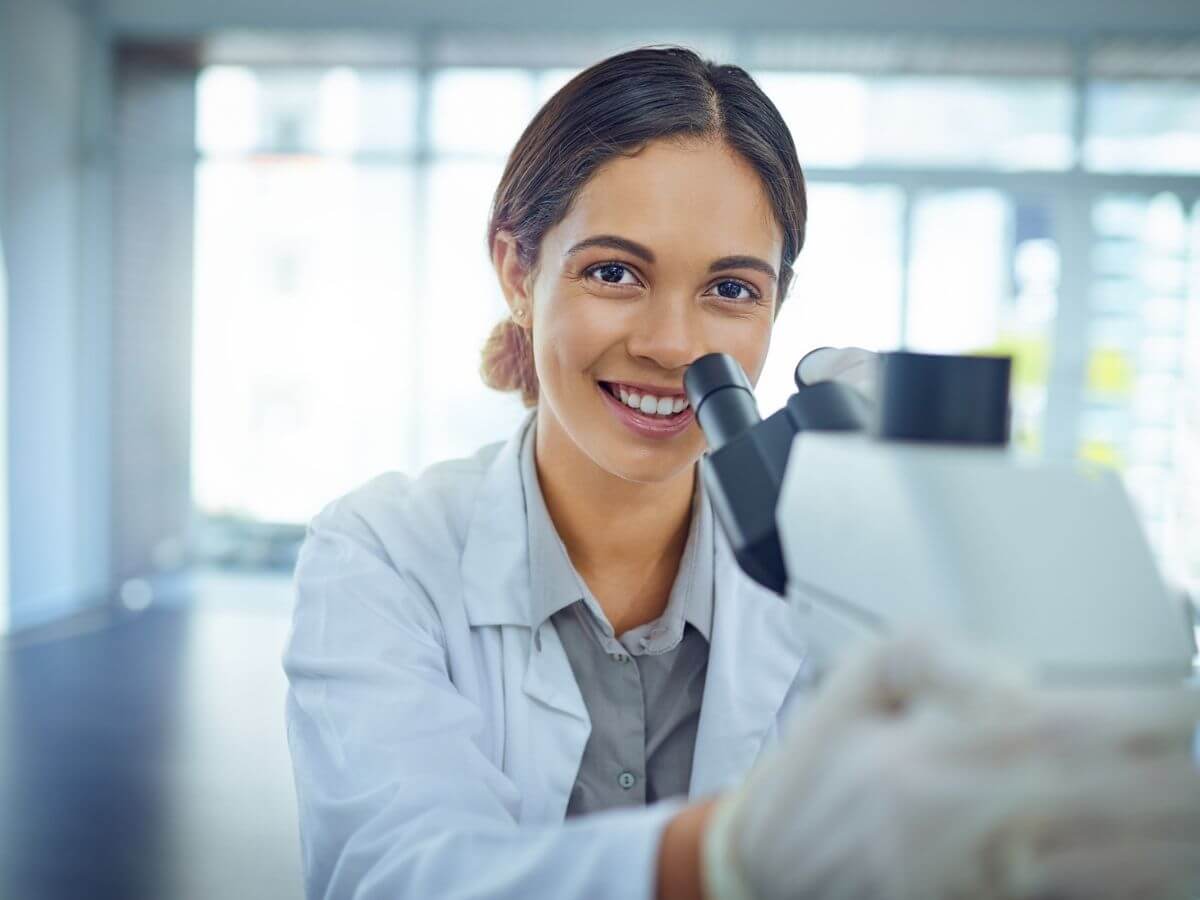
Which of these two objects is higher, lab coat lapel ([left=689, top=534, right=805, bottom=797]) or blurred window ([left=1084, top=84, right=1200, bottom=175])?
blurred window ([left=1084, top=84, right=1200, bottom=175])

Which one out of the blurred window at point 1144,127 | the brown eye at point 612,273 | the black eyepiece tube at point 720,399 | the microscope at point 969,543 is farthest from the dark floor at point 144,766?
the blurred window at point 1144,127

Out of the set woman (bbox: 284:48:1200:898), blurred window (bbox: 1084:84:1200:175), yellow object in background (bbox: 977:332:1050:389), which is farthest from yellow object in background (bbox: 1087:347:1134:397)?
woman (bbox: 284:48:1200:898)

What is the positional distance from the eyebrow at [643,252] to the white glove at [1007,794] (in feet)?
1.97

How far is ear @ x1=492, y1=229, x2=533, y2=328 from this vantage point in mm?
1183

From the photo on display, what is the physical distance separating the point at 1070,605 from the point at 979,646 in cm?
5

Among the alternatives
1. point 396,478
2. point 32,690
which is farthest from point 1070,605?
point 32,690

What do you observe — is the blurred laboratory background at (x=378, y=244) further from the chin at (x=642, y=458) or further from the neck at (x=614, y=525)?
the chin at (x=642, y=458)

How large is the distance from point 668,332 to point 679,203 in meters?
0.13

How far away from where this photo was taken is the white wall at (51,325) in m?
4.46

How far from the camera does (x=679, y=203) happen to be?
3.15ft

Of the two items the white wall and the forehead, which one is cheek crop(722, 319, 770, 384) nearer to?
the forehead

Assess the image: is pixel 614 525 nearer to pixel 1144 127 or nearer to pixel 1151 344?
pixel 1151 344

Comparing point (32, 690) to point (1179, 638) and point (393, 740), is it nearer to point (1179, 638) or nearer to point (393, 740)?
point (393, 740)

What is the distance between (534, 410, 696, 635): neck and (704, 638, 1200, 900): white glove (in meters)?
0.74
